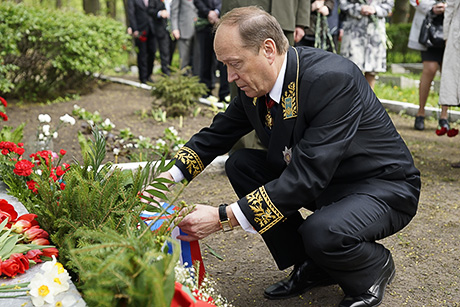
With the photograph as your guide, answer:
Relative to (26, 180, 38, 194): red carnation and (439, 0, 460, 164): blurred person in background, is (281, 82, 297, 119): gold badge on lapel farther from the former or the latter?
(439, 0, 460, 164): blurred person in background

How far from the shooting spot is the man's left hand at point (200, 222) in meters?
2.32

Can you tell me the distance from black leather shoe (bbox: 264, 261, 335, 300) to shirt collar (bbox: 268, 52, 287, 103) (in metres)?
0.89

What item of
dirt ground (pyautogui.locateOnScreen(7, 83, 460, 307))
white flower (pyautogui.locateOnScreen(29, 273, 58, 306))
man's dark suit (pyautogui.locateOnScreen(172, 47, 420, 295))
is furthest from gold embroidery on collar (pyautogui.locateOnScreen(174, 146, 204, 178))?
white flower (pyautogui.locateOnScreen(29, 273, 58, 306))

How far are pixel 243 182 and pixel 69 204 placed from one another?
101 centimetres

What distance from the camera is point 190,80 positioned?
6.56 m

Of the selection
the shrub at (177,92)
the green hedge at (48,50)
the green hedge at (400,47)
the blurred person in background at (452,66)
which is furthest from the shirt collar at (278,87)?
the green hedge at (400,47)

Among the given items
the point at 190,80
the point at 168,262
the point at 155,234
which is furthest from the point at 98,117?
the point at 168,262

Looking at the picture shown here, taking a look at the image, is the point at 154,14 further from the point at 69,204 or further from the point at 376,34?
the point at 69,204

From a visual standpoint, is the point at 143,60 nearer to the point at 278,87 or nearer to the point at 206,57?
the point at 206,57

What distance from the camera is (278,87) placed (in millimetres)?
2561

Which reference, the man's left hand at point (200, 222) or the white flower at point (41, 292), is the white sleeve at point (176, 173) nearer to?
the man's left hand at point (200, 222)

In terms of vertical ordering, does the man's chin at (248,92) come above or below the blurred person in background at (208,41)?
above

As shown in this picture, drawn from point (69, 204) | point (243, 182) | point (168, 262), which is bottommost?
point (243, 182)

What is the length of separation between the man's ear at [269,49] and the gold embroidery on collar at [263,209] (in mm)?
597
